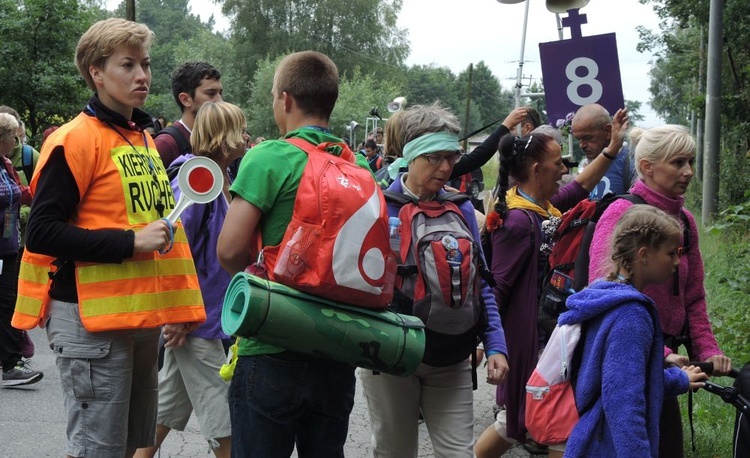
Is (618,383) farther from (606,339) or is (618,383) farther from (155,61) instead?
(155,61)

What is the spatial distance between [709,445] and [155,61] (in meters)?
83.4

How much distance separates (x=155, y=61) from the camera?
84.3 metres

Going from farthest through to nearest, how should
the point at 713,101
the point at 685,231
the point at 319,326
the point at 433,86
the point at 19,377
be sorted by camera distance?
the point at 433,86 < the point at 713,101 < the point at 19,377 < the point at 685,231 < the point at 319,326

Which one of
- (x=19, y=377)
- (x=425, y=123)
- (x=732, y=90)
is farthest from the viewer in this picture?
(x=732, y=90)

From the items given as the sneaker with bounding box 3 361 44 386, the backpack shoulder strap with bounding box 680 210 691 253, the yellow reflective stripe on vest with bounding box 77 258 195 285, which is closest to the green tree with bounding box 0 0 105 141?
the sneaker with bounding box 3 361 44 386

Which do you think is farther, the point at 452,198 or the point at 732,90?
the point at 732,90

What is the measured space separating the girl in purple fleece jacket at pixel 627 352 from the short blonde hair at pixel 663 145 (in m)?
0.78

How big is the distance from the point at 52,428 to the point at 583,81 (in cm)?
415

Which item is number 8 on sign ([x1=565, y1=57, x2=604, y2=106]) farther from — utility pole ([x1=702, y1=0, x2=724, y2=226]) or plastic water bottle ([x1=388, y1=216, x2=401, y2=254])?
utility pole ([x1=702, y1=0, x2=724, y2=226])

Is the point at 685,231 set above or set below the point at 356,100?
below

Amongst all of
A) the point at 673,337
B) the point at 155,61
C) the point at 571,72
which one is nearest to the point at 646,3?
the point at 571,72

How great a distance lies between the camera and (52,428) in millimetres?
6094

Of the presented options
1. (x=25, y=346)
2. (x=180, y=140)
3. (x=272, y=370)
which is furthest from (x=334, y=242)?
(x=25, y=346)

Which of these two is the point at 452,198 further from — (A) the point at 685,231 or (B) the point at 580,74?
(B) the point at 580,74
